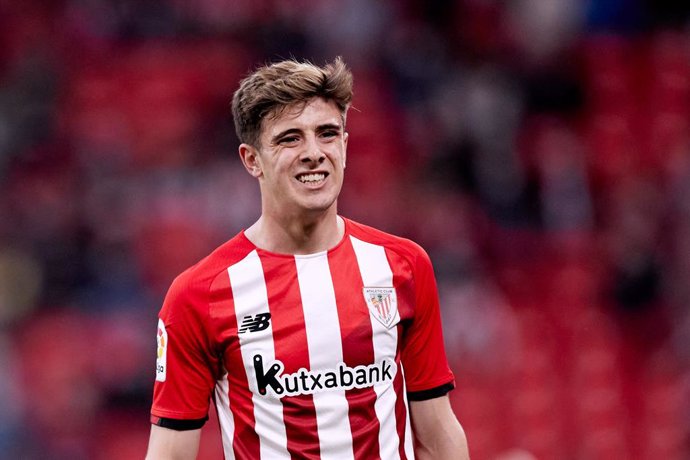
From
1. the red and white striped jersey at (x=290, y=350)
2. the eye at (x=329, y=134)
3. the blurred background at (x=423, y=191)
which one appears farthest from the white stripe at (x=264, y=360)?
the blurred background at (x=423, y=191)

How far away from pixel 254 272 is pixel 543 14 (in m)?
5.56

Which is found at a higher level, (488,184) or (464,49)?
(464,49)

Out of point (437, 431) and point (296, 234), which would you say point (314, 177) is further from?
point (437, 431)

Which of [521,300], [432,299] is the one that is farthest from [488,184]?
[432,299]

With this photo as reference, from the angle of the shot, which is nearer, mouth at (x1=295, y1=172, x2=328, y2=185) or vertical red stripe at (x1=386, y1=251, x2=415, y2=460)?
mouth at (x1=295, y1=172, x2=328, y2=185)

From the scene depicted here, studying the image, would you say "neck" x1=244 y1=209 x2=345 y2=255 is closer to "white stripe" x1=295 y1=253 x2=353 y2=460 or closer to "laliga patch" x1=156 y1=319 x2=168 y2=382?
"white stripe" x1=295 y1=253 x2=353 y2=460

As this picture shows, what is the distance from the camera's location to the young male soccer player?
2.95m

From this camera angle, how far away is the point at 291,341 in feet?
9.85

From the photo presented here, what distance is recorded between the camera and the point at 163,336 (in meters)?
3.00

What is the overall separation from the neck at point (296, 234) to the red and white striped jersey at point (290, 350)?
0.07ft

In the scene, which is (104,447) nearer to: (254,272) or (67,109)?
(67,109)

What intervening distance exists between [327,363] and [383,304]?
23cm

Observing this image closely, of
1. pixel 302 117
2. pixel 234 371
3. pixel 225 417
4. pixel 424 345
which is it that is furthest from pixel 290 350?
pixel 302 117

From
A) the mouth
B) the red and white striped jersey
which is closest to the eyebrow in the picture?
the mouth
